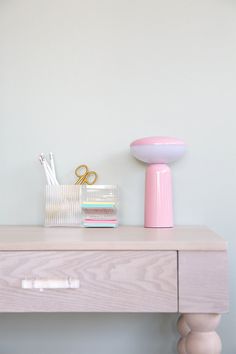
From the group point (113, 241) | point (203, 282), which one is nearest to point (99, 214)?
point (113, 241)

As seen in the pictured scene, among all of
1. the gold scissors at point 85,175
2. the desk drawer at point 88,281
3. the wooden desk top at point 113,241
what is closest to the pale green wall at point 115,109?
the gold scissors at point 85,175

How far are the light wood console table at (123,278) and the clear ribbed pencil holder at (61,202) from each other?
0.30 meters

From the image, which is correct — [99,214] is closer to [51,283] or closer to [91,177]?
[91,177]

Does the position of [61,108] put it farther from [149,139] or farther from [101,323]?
[101,323]

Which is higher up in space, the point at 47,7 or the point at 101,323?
the point at 47,7

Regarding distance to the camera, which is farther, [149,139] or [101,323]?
[101,323]

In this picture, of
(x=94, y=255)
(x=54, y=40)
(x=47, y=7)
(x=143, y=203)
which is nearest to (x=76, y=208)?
(x=143, y=203)

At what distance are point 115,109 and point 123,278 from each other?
61cm

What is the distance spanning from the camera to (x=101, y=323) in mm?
1214

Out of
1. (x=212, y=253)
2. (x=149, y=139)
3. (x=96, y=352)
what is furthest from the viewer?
(x=96, y=352)

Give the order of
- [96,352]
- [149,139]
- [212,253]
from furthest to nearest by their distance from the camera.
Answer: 1. [96,352]
2. [149,139]
3. [212,253]

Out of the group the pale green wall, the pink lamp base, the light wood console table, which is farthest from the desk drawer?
the pale green wall

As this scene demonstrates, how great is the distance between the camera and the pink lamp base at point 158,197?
110 cm

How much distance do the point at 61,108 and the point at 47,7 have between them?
34 cm
